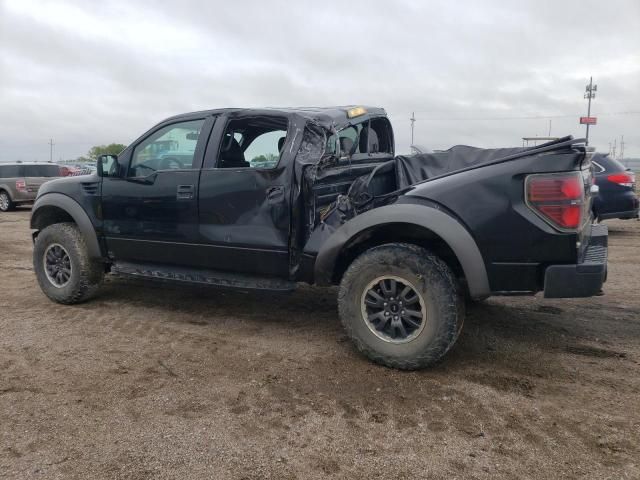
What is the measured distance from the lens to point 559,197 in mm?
3037

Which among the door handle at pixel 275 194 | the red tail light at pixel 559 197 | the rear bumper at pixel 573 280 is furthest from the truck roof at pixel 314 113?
the rear bumper at pixel 573 280

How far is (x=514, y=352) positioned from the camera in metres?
3.86

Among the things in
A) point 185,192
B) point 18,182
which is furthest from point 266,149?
point 18,182

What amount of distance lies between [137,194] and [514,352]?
3.46m

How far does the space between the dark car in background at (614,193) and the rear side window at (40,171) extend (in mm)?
16272

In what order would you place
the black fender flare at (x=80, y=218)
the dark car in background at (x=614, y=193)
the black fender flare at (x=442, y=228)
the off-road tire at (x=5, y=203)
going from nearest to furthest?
the black fender flare at (x=442, y=228) < the black fender flare at (x=80, y=218) < the dark car in background at (x=614, y=193) < the off-road tire at (x=5, y=203)

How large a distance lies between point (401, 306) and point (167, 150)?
2610 millimetres

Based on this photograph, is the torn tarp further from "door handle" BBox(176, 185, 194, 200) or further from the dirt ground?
"door handle" BBox(176, 185, 194, 200)

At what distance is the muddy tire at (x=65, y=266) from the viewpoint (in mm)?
5082

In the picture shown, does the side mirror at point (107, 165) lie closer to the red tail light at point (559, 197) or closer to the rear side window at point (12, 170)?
the red tail light at point (559, 197)

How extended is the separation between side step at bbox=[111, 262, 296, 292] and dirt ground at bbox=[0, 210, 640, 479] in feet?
1.39

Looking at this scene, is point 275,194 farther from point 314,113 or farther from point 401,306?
point 401,306

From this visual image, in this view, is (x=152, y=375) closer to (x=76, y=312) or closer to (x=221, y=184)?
(x=221, y=184)

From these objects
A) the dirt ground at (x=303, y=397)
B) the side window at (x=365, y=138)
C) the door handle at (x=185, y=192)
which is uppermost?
the side window at (x=365, y=138)
